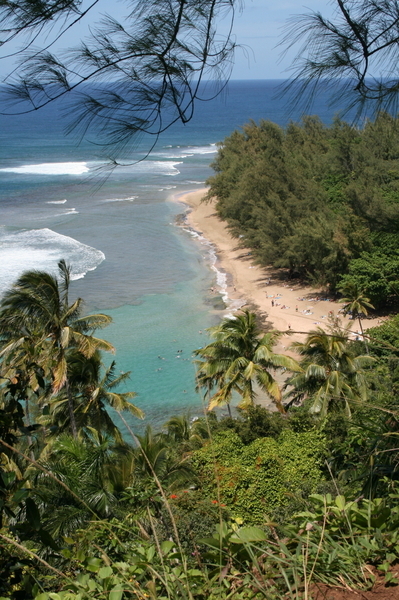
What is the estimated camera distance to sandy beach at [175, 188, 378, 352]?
2431cm

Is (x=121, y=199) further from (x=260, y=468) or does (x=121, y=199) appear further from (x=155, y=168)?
(x=260, y=468)

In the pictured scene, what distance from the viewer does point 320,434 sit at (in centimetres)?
1203

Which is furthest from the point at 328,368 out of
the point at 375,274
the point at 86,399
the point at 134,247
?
the point at 134,247

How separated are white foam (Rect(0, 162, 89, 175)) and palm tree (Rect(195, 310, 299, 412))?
49.2 m

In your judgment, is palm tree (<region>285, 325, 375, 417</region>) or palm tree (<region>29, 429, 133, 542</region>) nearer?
palm tree (<region>29, 429, 133, 542</region>)

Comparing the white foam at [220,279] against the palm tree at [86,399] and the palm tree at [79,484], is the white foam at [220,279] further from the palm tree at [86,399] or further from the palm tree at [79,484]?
the palm tree at [79,484]

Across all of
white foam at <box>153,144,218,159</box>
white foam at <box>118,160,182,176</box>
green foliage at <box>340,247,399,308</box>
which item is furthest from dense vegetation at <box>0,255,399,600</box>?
white foam at <box>153,144,218,159</box>

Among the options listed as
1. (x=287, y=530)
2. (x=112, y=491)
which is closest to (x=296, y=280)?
(x=112, y=491)

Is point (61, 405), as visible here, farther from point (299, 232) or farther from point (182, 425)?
point (299, 232)

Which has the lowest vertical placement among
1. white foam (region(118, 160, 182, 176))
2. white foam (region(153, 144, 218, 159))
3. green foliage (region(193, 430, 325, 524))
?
green foliage (region(193, 430, 325, 524))

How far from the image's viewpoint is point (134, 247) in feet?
119

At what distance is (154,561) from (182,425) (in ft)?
40.4

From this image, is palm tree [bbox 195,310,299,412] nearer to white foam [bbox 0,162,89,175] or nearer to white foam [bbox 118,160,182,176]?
white foam [bbox 118,160,182,176]

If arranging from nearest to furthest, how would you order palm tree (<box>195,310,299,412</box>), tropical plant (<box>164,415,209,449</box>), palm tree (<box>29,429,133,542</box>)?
palm tree (<box>29,429,133,542</box>), tropical plant (<box>164,415,209,449</box>), palm tree (<box>195,310,299,412</box>)
